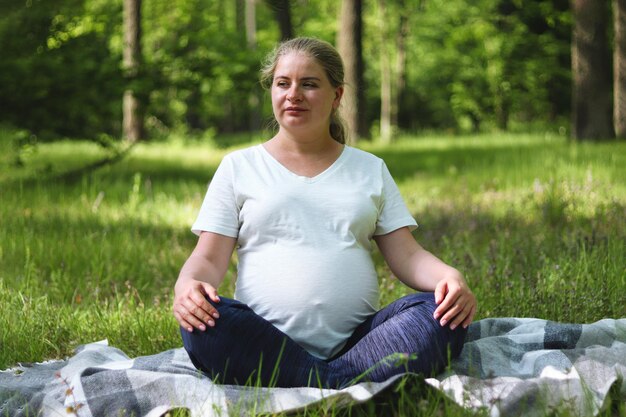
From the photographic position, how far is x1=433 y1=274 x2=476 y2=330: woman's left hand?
2715 millimetres

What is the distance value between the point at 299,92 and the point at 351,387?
1.10 m

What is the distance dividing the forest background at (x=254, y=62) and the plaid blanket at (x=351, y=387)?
2.61m

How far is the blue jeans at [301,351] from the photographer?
2.70 metres

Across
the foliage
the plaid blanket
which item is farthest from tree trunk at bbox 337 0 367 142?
the plaid blanket

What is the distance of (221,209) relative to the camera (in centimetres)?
304

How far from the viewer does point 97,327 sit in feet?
12.3

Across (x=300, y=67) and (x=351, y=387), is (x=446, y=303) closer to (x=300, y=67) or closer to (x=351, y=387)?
(x=351, y=387)

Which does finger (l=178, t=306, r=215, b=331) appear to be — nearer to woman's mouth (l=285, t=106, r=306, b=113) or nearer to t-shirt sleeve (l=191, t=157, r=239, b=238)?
t-shirt sleeve (l=191, t=157, r=239, b=238)

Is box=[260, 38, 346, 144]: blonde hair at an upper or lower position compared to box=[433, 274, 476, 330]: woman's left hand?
upper

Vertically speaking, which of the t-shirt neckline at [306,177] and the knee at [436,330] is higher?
the t-shirt neckline at [306,177]

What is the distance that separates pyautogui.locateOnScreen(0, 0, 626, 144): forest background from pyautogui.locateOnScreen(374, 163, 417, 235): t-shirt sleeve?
6.70 feet

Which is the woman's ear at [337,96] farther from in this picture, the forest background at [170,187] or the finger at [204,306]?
the forest background at [170,187]

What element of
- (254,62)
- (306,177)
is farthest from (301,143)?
(254,62)

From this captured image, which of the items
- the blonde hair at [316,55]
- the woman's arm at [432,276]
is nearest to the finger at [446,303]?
the woman's arm at [432,276]
